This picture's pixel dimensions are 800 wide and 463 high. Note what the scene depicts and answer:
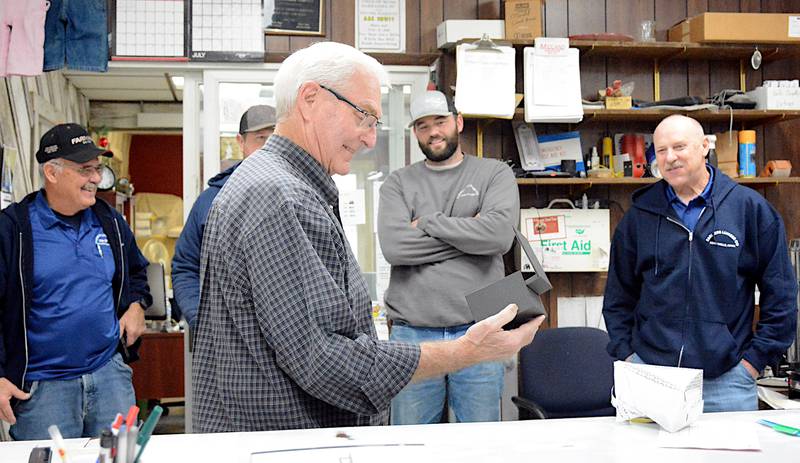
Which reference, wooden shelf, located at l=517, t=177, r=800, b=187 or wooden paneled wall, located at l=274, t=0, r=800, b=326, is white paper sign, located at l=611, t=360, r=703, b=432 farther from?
wooden paneled wall, located at l=274, t=0, r=800, b=326

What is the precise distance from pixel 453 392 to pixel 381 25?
1.87 meters

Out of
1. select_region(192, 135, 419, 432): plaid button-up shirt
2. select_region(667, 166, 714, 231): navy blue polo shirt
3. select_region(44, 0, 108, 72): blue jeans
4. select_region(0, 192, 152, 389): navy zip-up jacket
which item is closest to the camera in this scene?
select_region(192, 135, 419, 432): plaid button-up shirt

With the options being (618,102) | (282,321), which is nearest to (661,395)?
(282,321)

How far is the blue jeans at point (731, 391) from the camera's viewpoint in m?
2.37

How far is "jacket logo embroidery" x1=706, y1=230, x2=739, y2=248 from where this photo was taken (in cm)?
242

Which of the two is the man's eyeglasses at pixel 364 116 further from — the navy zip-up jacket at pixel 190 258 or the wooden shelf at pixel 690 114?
the wooden shelf at pixel 690 114

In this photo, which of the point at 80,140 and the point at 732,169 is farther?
the point at 732,169

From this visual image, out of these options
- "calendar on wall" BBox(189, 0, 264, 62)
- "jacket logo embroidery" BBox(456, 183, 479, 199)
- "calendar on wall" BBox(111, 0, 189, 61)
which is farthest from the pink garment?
"jacket logo embroidery" BBox(456, 183, 479, 199)

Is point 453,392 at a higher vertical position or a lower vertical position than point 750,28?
lower

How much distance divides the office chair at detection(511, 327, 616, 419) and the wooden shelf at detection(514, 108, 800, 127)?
1.10m

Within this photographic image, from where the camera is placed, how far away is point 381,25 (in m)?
3.76

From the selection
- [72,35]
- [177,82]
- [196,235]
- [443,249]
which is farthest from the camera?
[177,82]

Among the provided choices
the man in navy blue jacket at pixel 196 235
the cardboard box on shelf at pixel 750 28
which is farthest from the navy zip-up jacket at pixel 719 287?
the man in navy blue jacket at pixel 196 235

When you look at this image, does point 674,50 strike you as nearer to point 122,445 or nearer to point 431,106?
point 431,106
